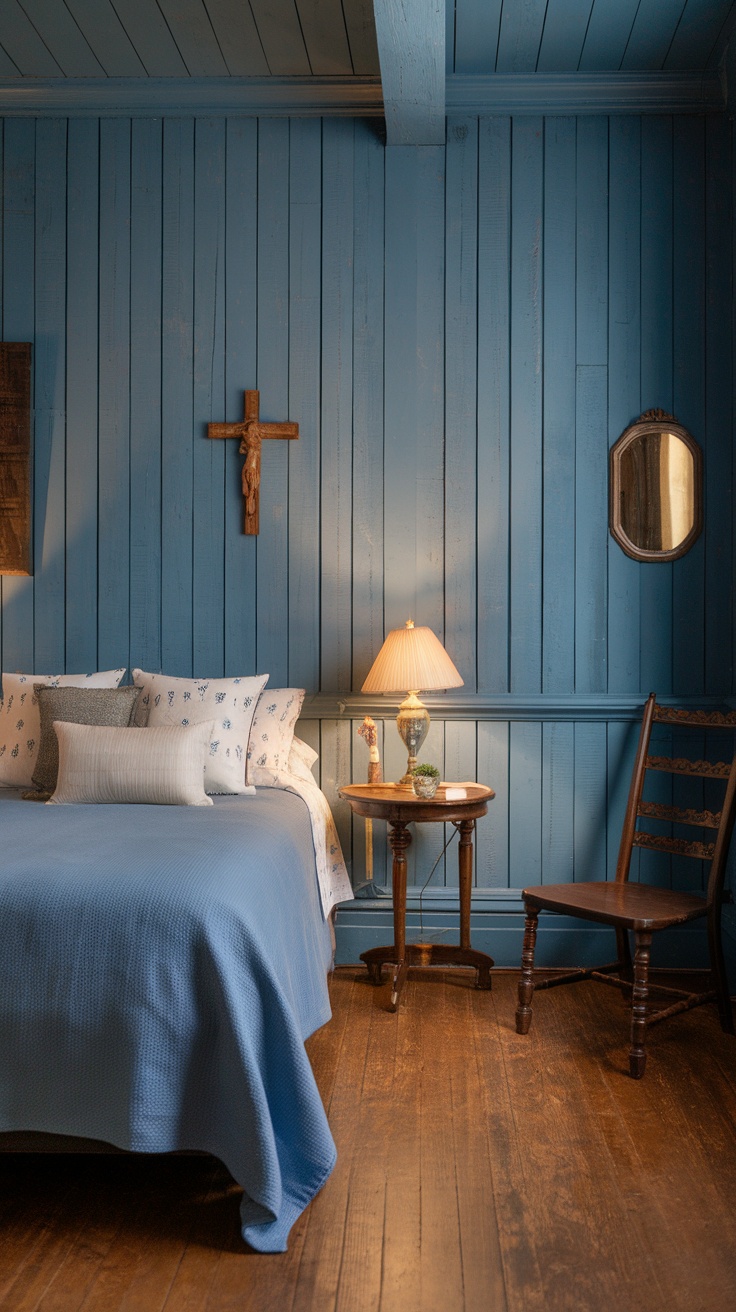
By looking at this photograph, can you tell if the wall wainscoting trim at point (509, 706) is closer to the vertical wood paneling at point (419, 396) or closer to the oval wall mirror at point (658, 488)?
the vertical wood paneling at point (419, 396)

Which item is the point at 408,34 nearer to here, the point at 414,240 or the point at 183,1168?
the point at 414,240

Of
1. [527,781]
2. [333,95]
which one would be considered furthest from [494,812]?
[333,95]

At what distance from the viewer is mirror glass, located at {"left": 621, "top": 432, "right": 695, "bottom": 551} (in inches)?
142

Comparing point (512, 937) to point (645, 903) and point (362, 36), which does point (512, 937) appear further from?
point (362, 36)

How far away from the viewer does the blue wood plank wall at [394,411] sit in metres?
3.62

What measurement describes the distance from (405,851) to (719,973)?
1.04 meters

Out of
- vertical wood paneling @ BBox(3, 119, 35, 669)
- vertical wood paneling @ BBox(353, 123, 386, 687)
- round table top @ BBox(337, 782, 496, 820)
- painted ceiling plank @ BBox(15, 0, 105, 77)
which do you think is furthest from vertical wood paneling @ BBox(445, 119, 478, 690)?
vertical wood paneling @ BBox(3, 119, 35, 669)

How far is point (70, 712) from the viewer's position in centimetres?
317

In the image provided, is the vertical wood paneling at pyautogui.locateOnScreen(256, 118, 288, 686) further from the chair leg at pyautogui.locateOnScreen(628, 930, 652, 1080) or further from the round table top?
the chair leg at pyautogui.locateOnScreen(628, 930, 652, 1080)

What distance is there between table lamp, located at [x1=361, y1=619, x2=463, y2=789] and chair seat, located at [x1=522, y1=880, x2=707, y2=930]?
25.4 inches

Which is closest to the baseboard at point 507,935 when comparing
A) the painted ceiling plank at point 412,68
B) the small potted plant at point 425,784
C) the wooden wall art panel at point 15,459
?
the small potted plant at point 425,784

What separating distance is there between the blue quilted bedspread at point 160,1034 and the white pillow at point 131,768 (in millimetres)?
857

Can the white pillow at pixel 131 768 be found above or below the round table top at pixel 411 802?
above

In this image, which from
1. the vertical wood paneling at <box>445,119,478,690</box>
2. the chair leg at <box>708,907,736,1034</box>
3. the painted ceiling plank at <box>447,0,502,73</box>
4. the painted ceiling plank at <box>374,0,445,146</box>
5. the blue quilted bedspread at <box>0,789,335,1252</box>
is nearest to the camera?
the blue quilted bedspread at <box>0,789,335,1252</box>
